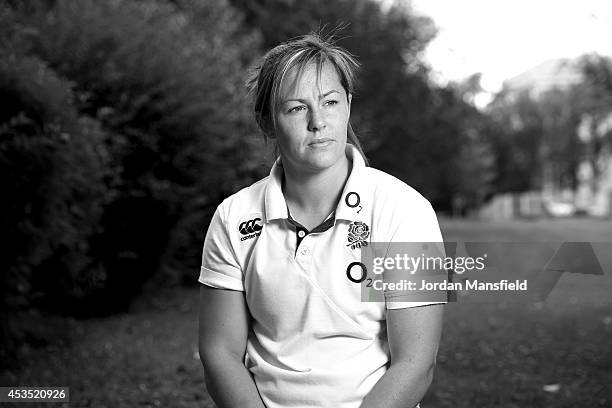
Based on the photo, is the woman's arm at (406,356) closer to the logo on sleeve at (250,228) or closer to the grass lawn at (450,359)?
the logo on sleeve at (250,228)

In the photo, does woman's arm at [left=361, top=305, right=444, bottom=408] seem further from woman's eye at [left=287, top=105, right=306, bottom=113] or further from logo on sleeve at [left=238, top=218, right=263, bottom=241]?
woman's eye at [left=287, top=105, right=306, bottom=113]

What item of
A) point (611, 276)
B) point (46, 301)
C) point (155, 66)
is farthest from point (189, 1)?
point (611, 276)

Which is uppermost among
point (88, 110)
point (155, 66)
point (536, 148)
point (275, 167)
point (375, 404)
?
point (536, 148)

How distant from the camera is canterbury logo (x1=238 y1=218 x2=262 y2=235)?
289cm

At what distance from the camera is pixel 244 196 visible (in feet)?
10.1

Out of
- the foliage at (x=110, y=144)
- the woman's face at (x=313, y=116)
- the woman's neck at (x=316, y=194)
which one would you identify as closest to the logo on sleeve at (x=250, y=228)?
the woman's neck at (x=316, y=194)

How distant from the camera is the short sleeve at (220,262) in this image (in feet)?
9.37

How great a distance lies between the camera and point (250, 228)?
290 centimetres

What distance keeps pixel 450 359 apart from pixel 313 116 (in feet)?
17.2

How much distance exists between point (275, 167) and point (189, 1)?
14.3 m

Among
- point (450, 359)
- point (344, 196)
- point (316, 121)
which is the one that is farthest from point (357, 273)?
point (450, 359)

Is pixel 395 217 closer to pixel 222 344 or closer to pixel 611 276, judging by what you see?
pixel 222 344

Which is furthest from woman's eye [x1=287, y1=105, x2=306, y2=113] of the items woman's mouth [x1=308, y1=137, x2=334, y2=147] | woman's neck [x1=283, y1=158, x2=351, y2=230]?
woman's neck [x1=283, y1=158, x2=351, y2=230]

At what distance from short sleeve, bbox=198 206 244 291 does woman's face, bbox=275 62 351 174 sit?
1.17ft
